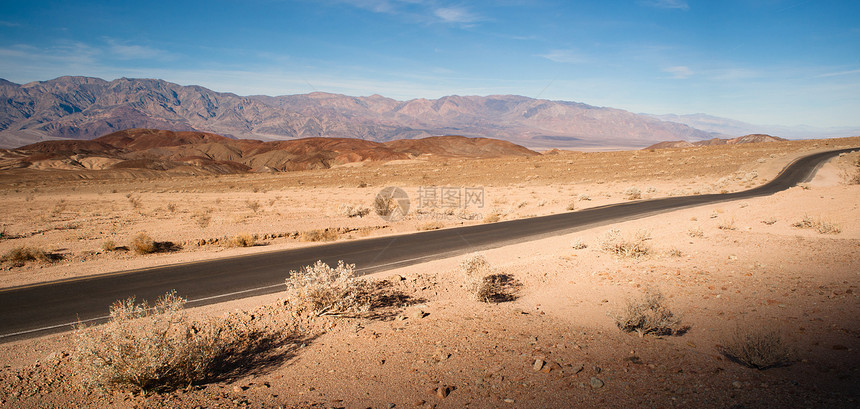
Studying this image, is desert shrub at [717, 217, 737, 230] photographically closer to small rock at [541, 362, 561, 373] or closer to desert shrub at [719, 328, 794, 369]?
desert shrub at [719, 328, 794, 369]

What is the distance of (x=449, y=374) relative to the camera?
15.2 feet

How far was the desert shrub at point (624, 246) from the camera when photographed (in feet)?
31.3

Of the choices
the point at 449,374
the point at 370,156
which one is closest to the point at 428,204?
the point at 449,374

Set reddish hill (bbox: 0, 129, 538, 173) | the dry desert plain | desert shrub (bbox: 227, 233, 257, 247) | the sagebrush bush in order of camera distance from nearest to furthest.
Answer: the dry desert plain
the sagebrush bush
desert shrub (bbox: 227, 233, 257, 247)
reddish hill (bbox: 0, 129, 538, 173)

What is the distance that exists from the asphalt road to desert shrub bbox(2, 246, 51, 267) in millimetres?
3460

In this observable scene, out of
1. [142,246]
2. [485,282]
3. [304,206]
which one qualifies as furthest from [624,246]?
[304,206]

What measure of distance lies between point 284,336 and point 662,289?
663 centimetres

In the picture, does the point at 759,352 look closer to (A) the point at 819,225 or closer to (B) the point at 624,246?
(B) the point at 624,246

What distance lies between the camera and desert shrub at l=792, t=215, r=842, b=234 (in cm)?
1055

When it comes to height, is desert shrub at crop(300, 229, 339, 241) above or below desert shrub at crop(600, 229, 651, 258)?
below

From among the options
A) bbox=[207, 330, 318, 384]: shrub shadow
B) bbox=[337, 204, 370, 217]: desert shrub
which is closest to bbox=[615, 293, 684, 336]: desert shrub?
bbox=[207, 330, 318, 384]: shrub shadow

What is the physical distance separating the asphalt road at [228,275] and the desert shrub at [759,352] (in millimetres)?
7653

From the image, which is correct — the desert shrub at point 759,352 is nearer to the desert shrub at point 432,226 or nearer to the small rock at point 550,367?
the small rock at point 550,367

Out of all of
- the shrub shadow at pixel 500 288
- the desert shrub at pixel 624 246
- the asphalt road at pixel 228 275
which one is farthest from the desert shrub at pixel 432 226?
the shrub shadow at pixel 500 288
